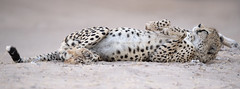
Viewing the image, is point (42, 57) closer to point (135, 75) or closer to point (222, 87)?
point (135, 75)

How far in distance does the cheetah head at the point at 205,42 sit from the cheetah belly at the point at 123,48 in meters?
1.12

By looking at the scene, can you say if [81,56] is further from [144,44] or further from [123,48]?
[144,44]

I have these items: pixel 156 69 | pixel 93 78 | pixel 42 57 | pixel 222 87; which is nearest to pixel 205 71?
pixel 156 69

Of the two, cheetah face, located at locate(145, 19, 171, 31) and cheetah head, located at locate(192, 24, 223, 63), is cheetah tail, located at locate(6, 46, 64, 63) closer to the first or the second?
cheetah face, located at locate(145, 19, 171, 31)

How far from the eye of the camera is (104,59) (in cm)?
583

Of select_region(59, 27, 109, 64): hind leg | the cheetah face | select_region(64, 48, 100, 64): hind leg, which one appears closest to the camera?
select_region(64, 48, 100, 64): hind leg

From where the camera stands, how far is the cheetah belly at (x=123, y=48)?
576 centimetres

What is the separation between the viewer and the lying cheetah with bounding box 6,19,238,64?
5665 mm

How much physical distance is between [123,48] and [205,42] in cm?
175

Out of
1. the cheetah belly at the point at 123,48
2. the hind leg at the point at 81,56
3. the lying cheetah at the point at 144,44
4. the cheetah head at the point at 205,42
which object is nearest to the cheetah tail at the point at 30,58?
the lying cheetah at the point at 144,44

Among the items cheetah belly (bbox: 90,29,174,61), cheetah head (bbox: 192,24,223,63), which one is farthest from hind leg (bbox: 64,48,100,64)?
cheetah head (bbox: 192,24,223,63)

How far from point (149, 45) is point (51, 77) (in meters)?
2.60

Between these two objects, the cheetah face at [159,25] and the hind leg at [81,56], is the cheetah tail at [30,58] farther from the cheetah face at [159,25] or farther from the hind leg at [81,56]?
the cheetah face at [159,25]

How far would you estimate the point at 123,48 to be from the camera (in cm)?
575
